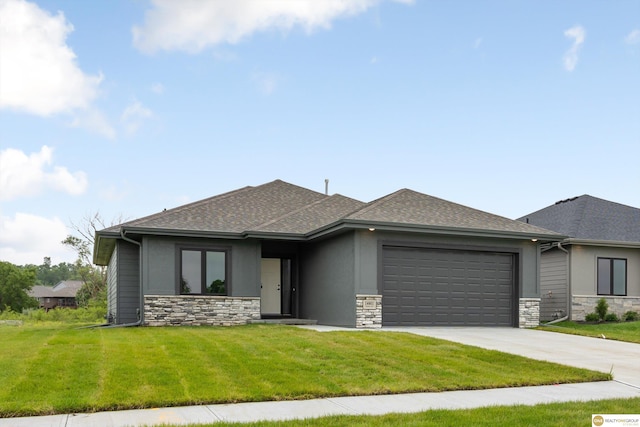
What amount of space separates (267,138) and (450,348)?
14.7 m

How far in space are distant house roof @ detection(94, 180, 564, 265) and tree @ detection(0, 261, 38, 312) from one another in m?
44.2

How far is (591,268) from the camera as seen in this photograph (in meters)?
21.7

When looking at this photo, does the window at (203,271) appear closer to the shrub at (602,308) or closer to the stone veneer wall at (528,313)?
the stone veneer wall at (528,313)

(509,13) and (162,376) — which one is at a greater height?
(509,13)

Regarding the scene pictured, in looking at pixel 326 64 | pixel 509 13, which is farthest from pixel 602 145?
pixel 326 64

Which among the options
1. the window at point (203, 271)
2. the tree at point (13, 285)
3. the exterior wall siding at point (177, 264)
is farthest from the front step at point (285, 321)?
the tree at point (13, 285)

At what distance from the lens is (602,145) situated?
21.2 meters

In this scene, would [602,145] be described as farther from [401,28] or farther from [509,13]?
[401,28]

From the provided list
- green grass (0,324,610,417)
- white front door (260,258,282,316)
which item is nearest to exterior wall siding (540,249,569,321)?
white front door (260,258,282,316)

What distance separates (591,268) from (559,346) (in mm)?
9907

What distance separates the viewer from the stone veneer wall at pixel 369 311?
15852 mm

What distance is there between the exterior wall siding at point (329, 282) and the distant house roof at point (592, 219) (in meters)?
9.13

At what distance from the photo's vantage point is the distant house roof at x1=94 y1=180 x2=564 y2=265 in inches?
655

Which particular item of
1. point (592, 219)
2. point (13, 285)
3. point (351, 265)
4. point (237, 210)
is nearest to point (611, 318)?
point (592, 219)
